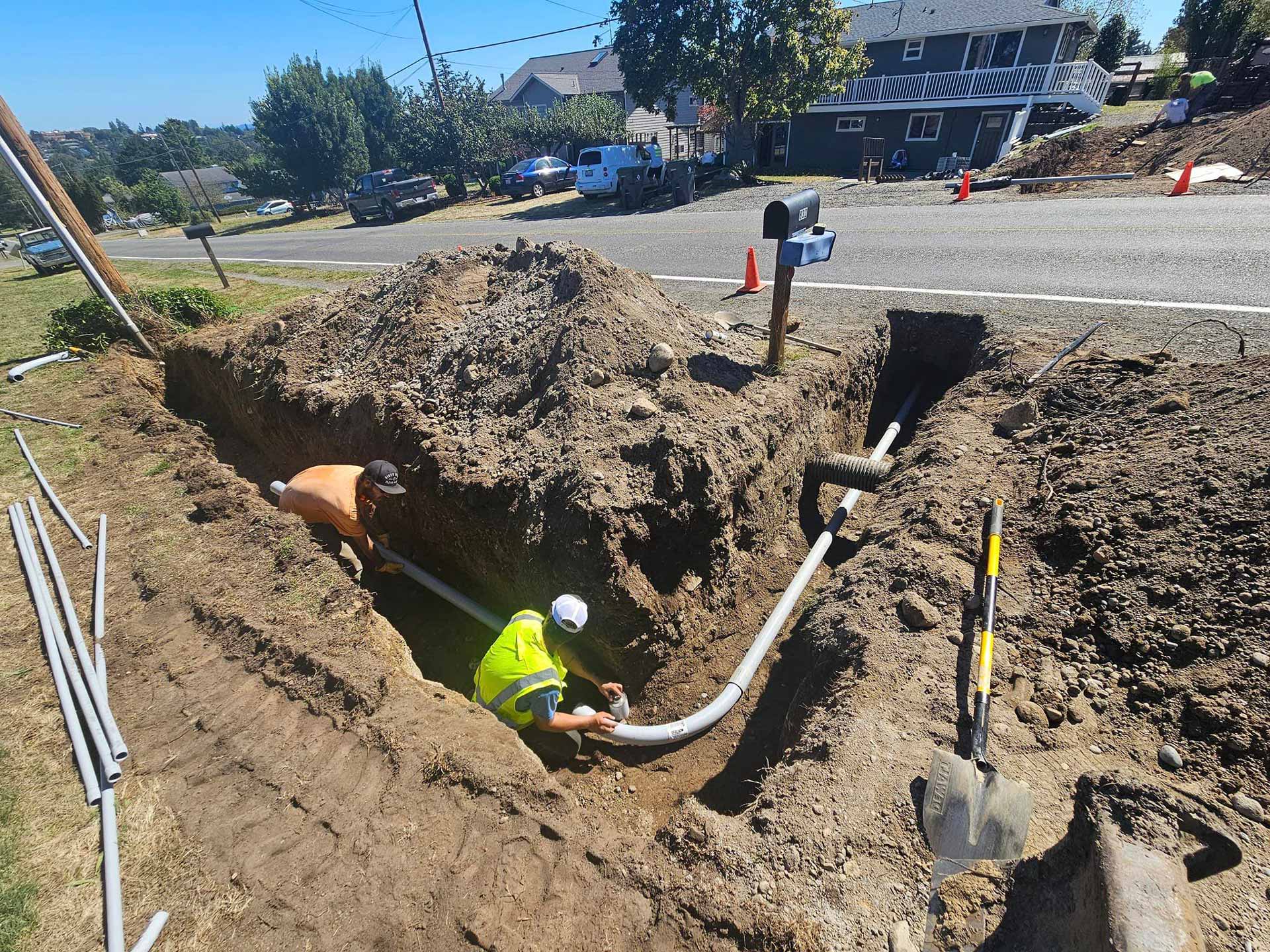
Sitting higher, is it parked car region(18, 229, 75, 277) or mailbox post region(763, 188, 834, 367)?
mailbox post region(763, 188, 834, 367)

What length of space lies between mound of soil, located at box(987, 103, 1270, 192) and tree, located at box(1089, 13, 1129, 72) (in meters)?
20.3

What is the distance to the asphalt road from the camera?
7230mm

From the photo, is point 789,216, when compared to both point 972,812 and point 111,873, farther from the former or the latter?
point 111,873

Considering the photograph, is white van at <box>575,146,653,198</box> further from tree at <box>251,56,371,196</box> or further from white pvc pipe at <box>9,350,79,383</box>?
tree at <box>251,56,371,196</box>

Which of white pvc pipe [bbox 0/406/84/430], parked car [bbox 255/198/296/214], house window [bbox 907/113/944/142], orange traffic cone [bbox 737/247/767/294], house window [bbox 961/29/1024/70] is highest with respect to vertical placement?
house window [bbox 961/29/1024/70]

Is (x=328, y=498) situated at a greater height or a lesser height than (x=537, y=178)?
greater

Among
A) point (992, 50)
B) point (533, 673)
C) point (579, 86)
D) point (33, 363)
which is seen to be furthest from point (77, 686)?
point (579, 86)

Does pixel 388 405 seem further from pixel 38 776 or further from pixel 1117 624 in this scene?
pixel 1117 624

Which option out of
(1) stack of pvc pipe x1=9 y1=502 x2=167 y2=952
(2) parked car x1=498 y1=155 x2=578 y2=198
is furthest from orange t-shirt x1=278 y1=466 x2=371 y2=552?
(2) parked car x1=498 y1=155 x2=578 y2=198

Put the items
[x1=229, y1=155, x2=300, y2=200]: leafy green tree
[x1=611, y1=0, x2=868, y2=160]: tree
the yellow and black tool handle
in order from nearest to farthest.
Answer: the yellow and black tool handle, [x1=611, y1=0, x2=868, y2=160]: tree, [x1=229, y1=155, x2=300, y2=200]: leafy green tree

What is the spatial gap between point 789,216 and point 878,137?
23.5m

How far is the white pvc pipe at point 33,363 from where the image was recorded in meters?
9.00

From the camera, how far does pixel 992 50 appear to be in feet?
70.3

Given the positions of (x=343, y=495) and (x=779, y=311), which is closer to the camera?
(x=343, y=495)
